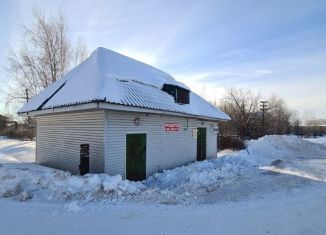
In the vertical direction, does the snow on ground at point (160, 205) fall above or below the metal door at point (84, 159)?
below

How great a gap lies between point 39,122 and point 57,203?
8055 millimetres

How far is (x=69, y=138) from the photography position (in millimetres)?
11734

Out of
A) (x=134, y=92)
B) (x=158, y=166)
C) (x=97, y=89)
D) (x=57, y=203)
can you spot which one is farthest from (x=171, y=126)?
(x=57, y=203)

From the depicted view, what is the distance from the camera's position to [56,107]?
429 inches

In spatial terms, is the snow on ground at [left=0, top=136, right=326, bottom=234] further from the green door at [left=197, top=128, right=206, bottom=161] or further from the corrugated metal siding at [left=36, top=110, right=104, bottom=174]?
the green door at [left=197, top=128, right=206, bottom=161]

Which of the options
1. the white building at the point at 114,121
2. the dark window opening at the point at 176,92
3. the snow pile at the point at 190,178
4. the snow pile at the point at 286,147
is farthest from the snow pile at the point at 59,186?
the snow pile at the point at 286,147

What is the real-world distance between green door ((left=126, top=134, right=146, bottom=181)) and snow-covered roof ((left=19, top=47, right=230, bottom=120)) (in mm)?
1400

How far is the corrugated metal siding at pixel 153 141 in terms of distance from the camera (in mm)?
10125

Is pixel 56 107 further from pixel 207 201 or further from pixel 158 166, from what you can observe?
pixel 207 201

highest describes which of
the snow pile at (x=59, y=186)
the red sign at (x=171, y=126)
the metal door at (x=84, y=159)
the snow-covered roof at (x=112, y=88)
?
the snow-covered roof at (x=112, y=88)

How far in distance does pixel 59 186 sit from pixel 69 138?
4091 millimetres

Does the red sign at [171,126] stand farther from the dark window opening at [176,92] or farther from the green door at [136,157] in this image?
the green door at [136,157]

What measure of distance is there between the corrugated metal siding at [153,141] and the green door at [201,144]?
443mm

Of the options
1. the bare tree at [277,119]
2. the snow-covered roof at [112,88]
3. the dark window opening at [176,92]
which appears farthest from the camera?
the bare tree at [277,119]
